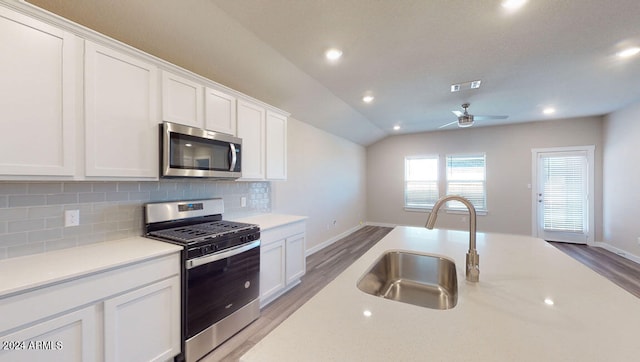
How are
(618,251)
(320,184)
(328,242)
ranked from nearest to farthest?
(618,251)
(320,184)
(328,242)

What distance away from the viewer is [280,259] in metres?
2.71

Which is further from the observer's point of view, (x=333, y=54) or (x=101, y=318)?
(x=333, y=54)

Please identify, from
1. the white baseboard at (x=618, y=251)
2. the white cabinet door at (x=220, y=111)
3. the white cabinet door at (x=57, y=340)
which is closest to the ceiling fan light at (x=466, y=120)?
the white cabinet door at (x=220, y=111)

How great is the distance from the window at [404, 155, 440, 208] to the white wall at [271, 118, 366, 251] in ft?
4.17

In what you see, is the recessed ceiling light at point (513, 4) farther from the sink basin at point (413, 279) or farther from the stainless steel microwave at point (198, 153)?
the stainless steel microwave at point (198, 153)

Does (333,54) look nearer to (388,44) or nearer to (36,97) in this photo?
(388,44)

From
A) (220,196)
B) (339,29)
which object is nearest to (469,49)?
(339,29)

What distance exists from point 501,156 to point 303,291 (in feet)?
17.5

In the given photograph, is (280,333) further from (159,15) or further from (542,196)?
(542,196)

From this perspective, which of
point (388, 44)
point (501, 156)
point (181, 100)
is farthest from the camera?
point (501, 156)

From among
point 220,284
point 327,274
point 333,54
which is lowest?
point 327,274

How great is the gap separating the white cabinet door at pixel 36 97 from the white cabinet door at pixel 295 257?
2.00 m

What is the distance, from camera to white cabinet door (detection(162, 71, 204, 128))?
1916mm

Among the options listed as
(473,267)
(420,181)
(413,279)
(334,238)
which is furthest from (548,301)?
(420,181)
